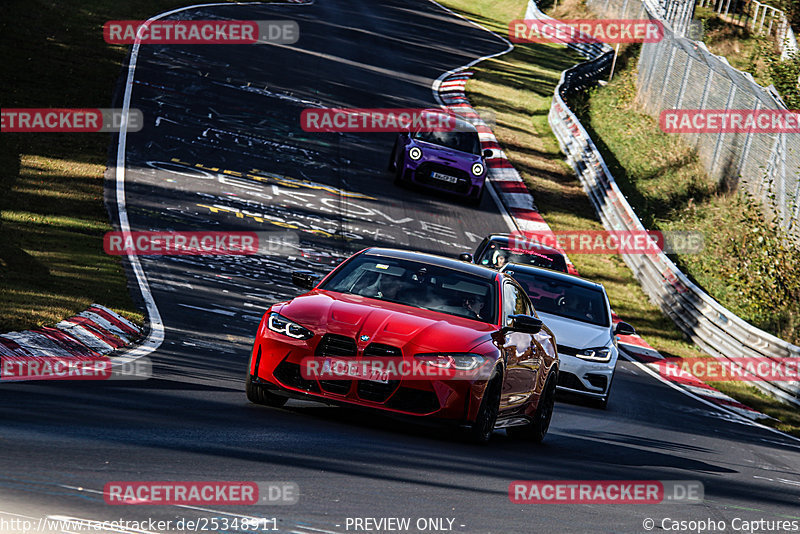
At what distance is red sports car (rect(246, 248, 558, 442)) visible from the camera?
28.0 ft

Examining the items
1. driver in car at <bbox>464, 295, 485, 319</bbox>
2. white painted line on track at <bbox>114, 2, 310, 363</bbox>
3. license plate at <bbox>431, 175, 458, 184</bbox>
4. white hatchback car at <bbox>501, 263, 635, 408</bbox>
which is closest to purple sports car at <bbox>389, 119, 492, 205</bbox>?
license plate at <bbox>431, 175, 458, 184</bbox>

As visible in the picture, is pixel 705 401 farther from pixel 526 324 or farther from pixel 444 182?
pixel 444 182

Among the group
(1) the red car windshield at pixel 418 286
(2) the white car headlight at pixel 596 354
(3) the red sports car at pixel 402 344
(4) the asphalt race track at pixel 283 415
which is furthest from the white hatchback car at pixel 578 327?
(1) the red car windshield at pixel 418 286

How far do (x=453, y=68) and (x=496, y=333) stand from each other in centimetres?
3717

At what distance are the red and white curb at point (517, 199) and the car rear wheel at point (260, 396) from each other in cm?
999

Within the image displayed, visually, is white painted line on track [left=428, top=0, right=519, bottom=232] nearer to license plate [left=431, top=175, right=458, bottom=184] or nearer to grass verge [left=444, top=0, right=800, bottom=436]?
grass verge [left=444, top=0, right=800, bottom=436]

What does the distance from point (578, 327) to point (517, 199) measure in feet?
49.0

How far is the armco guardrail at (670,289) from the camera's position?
18625mm

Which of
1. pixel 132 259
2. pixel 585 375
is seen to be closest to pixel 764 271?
pixel 585 375

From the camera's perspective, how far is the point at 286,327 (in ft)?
28.9

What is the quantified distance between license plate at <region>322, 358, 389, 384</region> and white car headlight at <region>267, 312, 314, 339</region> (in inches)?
11.4

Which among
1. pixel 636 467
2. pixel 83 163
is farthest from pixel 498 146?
pixel 636 467

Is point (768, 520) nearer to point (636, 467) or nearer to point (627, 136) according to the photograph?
point (636, 467)

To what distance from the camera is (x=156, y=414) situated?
8.42 m
